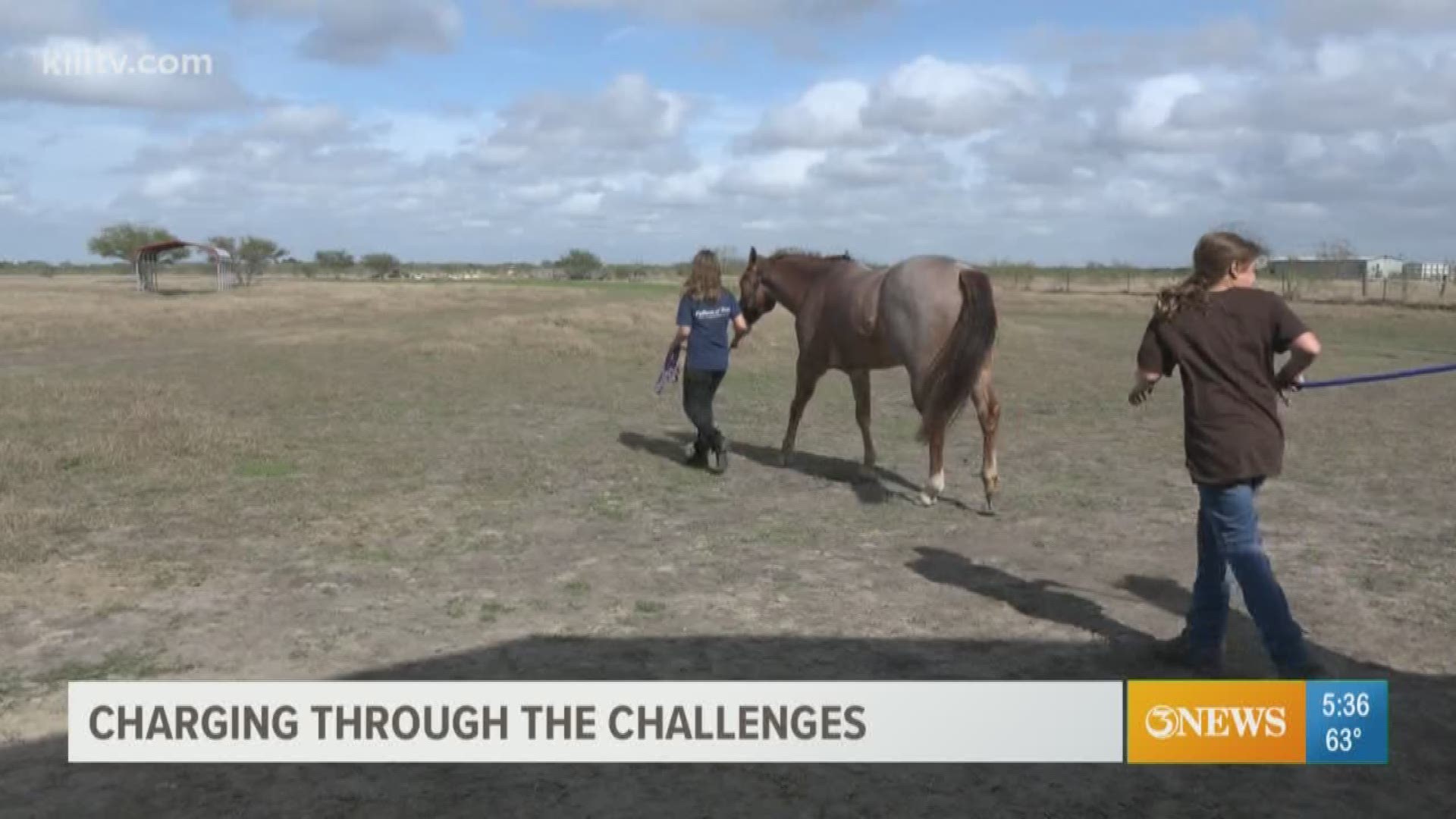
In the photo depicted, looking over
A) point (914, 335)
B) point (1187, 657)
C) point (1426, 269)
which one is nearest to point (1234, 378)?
point (1187, 657)

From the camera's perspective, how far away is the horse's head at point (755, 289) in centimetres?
905

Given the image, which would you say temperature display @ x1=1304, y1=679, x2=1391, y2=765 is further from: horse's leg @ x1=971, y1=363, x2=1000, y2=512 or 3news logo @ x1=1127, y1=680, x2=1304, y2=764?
horse's leg @ x1=971, y1=363, x2=1000, y2=512

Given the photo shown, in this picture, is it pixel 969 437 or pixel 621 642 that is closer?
pixel 621 642

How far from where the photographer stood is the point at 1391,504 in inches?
262

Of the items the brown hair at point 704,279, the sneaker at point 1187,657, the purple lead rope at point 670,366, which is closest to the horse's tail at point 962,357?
the brown hair at point 704,279

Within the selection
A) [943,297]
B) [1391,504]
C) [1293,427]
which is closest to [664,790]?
[943,297]

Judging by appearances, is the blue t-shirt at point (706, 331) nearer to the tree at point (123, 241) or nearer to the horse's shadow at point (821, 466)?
the horse's shadow at point (821, 466)

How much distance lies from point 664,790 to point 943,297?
4691 millimetres

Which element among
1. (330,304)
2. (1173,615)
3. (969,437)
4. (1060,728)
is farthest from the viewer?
(330,304)

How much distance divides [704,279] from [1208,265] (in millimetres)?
4628

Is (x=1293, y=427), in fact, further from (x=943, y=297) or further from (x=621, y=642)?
(x=621, y=642)

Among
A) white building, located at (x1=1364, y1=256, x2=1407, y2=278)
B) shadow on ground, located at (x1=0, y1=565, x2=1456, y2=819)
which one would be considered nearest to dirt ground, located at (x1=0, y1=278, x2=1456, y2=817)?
shadow on ground, located at (x1=0, y1=565, x2=1456, y2=819)

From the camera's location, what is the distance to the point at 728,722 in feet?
10.9

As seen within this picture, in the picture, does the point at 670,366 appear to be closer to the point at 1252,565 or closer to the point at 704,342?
the point at 704,342
